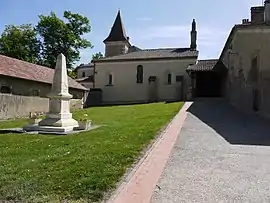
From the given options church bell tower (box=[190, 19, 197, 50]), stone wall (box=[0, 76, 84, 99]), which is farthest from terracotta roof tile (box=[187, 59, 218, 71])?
stone wall (box=[0, 76, 84, 99])

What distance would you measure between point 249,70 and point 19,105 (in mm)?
15525

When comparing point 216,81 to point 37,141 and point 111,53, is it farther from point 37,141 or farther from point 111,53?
point 37,141

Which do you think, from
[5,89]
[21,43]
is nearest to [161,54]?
[21,43]

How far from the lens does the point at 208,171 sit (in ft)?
21.9

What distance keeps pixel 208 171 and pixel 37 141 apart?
5726mm

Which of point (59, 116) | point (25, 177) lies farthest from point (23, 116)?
point (25, 177)

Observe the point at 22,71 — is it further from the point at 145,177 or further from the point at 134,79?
the point at 145,177

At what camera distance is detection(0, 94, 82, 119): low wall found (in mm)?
21750

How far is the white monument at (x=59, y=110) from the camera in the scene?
44.6 feet

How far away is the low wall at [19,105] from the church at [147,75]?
62.8ft

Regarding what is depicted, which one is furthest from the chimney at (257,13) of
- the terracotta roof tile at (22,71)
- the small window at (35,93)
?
the small window at (35,93)

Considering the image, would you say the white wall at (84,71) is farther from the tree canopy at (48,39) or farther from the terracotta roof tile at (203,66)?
the terracotta roof tile at (203,66)

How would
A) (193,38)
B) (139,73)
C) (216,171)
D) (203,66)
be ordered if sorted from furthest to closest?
(193,38)
(139,73)
(203,66)
(216,171)

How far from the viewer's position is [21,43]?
51.2 m
